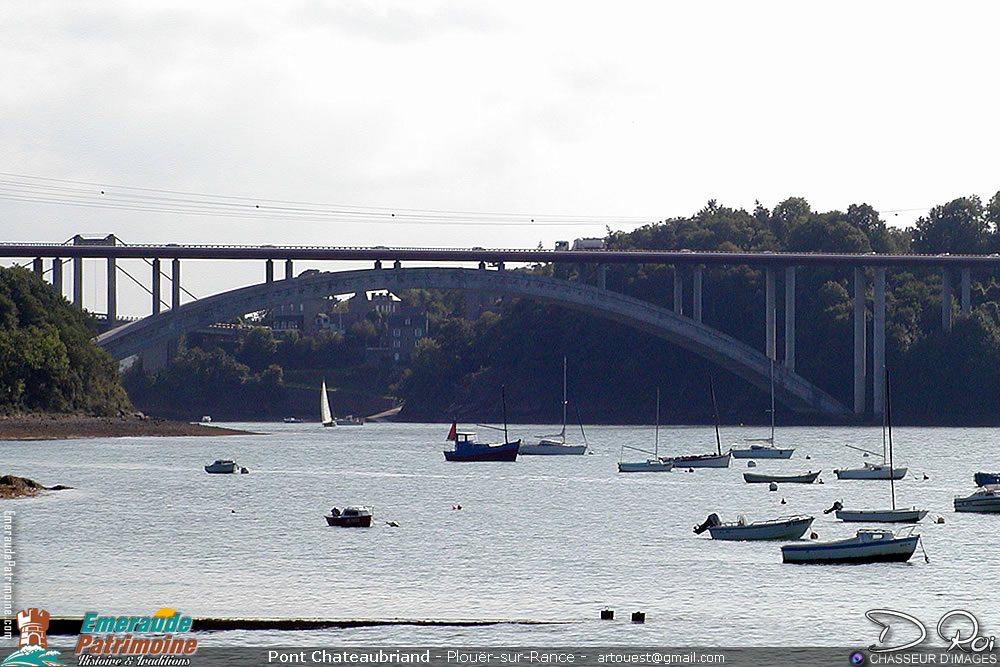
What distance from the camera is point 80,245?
371 feet

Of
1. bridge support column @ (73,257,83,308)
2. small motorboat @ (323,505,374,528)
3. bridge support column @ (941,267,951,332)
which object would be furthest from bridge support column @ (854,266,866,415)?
small motorboat @ (323,505,374,528)

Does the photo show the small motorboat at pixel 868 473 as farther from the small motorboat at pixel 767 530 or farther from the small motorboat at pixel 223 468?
the small motorboat at pixel 767 530

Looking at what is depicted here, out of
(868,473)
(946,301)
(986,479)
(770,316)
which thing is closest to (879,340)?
(770,316)

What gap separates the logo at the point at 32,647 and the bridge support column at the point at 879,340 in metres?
99.1

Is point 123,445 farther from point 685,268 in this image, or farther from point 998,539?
point 998,539

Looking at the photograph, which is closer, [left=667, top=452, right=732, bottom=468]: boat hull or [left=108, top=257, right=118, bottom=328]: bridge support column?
[left=667, top=452, right=732, bottom=468]: boat hull

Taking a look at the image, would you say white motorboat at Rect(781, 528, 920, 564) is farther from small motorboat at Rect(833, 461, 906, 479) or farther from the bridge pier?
the bridge pier

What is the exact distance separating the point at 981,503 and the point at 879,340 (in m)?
65.0

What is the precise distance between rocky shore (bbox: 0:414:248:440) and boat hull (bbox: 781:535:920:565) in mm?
68043

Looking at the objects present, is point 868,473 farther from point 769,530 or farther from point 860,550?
point 860,550

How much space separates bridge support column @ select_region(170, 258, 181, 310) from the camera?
112206 mm

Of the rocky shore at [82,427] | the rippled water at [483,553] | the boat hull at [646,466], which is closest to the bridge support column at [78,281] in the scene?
the rocky shore at [82,427]

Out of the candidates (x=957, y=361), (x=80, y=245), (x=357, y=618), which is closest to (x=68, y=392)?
(x=80, y=245)

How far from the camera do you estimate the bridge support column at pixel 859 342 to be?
391 feet
